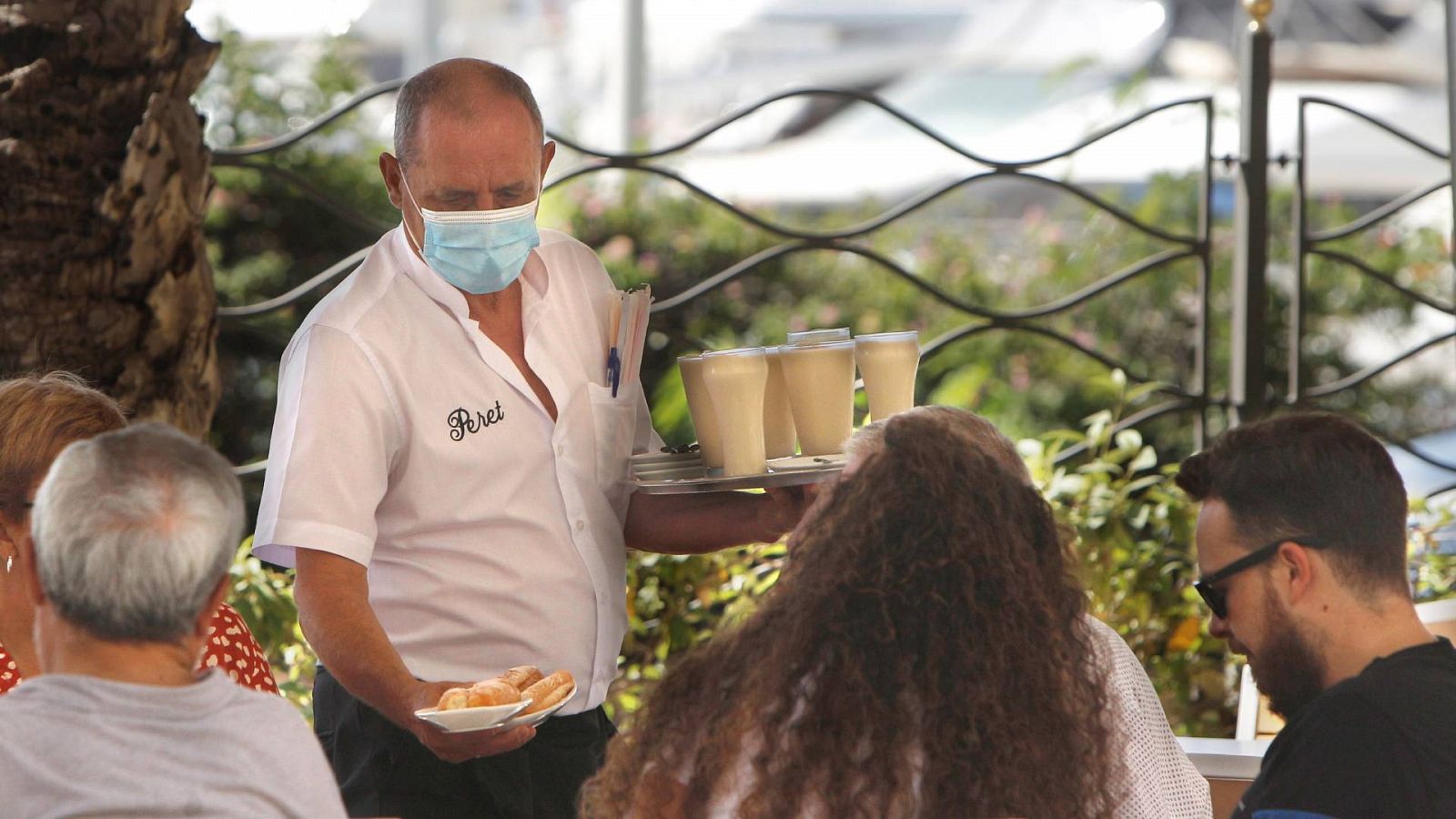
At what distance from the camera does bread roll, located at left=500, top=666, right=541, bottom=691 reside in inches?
80.4

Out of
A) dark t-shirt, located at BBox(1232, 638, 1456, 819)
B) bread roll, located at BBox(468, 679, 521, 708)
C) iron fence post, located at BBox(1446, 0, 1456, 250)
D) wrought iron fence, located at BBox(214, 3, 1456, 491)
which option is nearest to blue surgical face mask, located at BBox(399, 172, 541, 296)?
bread roll, located at BBox(468, 679, 521, 708)

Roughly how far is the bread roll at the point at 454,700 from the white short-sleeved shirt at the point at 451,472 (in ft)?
1.08

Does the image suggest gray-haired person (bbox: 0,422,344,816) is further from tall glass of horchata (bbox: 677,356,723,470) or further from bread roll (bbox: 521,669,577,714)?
tall glass of horchata (bbox: 677,356,723,470)

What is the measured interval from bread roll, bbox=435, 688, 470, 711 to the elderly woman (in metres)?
0.48

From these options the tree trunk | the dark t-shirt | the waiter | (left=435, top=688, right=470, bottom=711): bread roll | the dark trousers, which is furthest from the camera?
the tree trunk

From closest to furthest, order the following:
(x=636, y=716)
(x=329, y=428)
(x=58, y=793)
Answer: (x=58, y=793) → (x=636, y=716) → (x=329, y=428)

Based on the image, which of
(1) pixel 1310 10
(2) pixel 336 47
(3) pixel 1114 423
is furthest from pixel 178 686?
(1) pixel 1310 10

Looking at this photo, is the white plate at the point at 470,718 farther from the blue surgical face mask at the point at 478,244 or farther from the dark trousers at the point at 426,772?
the blue surgical face mask at the point at 478,244

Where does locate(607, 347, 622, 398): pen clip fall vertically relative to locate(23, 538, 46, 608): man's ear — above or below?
Answer: below

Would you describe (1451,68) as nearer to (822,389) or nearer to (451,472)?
(822,389)

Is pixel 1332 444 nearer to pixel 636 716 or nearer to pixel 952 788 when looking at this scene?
pixel 952 788

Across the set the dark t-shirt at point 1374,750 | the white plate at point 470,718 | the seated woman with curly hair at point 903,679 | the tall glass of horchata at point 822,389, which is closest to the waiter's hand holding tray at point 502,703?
the white plate at point 470,718

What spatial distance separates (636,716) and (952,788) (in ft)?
1.18

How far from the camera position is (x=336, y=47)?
6328mm
